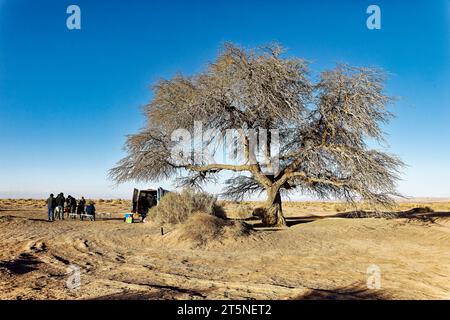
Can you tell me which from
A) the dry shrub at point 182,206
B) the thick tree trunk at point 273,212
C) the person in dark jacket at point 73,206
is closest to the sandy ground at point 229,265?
the dry shrub at point 182,206

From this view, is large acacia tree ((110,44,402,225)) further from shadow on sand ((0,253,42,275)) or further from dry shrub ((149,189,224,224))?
shadow on sand ((0,253,42,275))

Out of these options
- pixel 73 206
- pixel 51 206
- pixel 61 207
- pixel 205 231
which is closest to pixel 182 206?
pixel 205 231

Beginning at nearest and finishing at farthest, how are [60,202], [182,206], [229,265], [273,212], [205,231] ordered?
[229,265], [205,231], [182,206], [273,212], [60,202]

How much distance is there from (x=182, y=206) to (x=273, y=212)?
4.88m

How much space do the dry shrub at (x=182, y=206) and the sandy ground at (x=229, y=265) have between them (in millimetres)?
2820

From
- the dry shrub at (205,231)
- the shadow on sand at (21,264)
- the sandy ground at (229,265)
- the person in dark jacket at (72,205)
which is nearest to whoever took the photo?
the sandy ground at (229,265)

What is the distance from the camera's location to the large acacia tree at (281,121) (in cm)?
1602

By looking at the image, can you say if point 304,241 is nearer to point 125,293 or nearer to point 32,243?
point 125,293

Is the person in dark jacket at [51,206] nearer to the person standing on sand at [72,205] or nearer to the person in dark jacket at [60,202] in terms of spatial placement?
the person in dark jacket at [60,202]

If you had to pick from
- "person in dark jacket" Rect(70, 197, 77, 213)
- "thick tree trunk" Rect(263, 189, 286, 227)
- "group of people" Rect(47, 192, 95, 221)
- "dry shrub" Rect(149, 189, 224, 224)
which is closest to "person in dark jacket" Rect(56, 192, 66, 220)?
"group of people" Rect(47, 192, 95, 221)

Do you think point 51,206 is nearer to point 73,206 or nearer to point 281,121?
point 73,206

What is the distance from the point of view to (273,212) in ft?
60.4

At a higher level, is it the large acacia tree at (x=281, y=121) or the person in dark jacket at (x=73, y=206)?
the large acacia tree at (x=281, y=121)

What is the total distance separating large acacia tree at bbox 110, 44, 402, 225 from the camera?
16.0 metres
